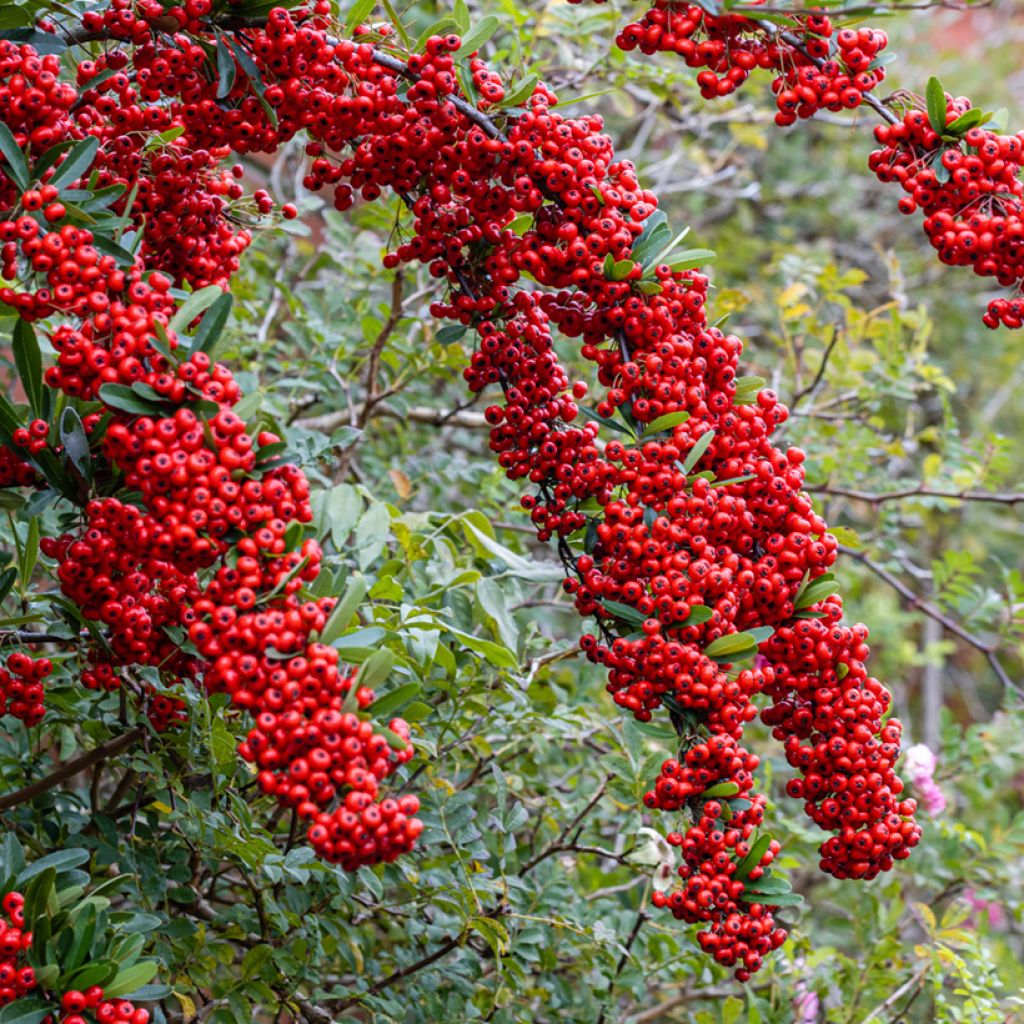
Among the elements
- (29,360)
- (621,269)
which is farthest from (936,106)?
(29,360)

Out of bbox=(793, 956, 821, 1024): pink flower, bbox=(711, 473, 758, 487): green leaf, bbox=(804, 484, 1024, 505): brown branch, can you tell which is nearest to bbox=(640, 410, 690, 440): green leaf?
bbox=(711, 473, 758, 487): green leaf

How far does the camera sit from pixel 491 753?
239 centimetres

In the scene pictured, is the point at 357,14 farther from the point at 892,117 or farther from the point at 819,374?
the point at 819,374

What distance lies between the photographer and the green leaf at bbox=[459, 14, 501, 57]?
1722 mm

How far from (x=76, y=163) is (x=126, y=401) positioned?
1.45 ft

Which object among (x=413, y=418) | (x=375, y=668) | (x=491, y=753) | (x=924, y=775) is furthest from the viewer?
(x=413, y=418)

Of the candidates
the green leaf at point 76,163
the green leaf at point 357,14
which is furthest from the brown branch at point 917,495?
the green leaf at point 76,163

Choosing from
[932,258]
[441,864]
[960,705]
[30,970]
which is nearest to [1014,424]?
[932,258]

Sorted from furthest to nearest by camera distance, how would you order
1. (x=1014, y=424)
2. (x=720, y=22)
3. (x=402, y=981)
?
(x=1014, y=424) → (x=402, y=981) → (x=720, y=22)

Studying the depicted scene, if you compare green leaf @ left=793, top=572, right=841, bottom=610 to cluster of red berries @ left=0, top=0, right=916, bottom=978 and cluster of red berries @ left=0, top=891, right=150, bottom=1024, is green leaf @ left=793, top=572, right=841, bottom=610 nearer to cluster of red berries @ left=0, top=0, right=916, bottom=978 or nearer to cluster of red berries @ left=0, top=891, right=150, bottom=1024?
cluster of red berries @ left=0, top=0, right=916, bottom=978

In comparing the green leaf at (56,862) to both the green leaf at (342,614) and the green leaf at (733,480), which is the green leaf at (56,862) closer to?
the green leaf at (342,614)

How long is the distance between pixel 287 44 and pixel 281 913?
1.45 metres

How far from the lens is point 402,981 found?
2.18 m

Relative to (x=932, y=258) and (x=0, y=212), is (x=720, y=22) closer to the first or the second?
(x=0, y=212)
